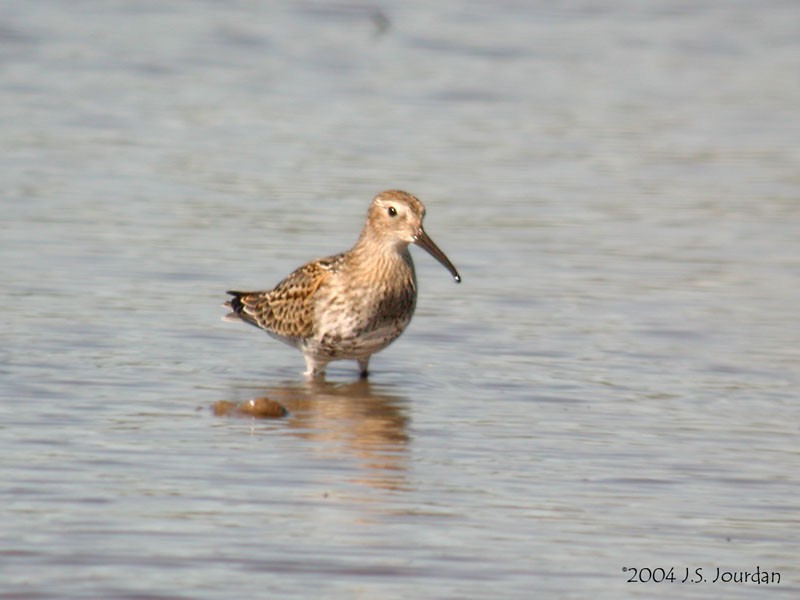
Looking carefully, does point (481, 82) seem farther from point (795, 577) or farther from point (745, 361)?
point (795, 577)

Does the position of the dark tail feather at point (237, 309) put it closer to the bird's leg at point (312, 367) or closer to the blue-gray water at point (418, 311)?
the blue-gray water at point (418, 311)

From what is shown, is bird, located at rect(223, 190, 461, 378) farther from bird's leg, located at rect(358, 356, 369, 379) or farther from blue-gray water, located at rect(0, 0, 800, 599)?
blue-gray water, located at rect(0, 0, 800, 599)

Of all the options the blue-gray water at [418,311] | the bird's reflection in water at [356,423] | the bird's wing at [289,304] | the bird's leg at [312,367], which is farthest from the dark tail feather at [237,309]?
the bird's reflection in water at [356,423]

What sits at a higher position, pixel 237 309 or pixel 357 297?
pixel 357 297

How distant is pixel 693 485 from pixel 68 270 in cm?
518

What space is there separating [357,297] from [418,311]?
1.24 metres

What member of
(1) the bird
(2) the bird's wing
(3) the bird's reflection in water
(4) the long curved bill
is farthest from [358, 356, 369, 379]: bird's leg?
(4) the long curved bill

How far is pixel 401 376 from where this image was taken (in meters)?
10.3

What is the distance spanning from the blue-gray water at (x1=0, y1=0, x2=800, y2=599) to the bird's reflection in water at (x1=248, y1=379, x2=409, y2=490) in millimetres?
28

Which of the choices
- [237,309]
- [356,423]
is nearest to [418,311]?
[237,309]

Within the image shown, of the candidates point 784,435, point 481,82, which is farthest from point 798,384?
point 481,82

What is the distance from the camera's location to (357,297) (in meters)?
10.4

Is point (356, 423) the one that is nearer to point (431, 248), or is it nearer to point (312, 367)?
point (312, 367)

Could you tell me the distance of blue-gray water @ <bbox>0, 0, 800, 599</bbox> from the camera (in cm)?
695
